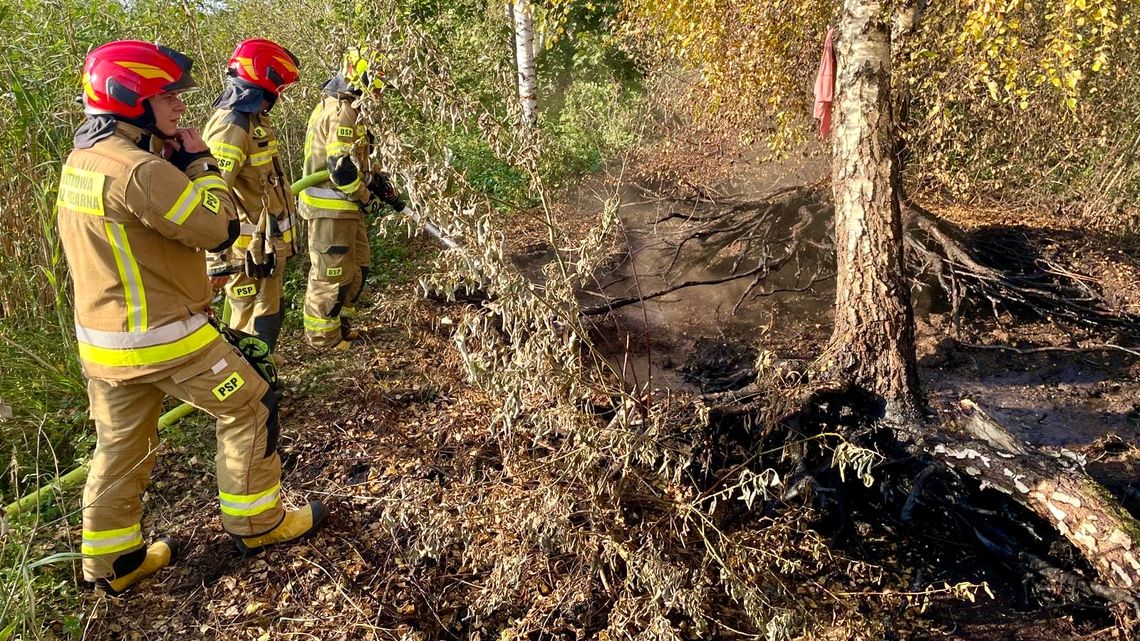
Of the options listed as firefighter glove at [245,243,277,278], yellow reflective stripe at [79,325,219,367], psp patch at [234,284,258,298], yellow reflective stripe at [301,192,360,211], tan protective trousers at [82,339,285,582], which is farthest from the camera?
yellow reflective stripe at [301,192,360,211]

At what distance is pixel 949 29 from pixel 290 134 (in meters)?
6.20

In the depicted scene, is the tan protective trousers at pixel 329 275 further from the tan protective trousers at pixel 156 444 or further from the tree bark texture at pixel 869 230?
the tree bark texture at pixel 869 230

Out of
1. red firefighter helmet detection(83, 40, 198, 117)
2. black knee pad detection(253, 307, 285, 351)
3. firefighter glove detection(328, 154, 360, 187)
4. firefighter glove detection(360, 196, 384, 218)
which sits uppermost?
red firefighter helmet detection(83, 40, 198, 117)

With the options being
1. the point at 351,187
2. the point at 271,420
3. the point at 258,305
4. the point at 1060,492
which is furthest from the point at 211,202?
the point at 1060,492

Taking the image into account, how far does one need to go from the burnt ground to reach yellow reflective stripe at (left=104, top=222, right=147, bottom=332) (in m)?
1.18

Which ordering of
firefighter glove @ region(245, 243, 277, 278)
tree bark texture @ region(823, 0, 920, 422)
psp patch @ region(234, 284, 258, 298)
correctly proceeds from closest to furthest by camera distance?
tree bark texture @ region(823, 0, 920, 422) < firefighter glove @ region(245, 243, 277, 278) < psp patch @ region(234, 284, 258, 298)

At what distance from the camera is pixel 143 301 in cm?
259

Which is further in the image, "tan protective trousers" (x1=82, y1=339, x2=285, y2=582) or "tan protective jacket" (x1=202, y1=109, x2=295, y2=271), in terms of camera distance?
"tan protective jacket" (x1=202, y1=109, x2=295, y2=271)

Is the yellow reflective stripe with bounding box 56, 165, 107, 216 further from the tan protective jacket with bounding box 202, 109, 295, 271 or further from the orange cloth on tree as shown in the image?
the orange cloth on tree

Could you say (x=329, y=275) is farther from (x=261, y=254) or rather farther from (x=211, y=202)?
(x=211, y=202)

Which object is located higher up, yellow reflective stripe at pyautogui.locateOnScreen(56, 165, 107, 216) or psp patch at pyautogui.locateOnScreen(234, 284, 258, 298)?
yellow reflective stripe at pyautogui.locateOnScreen(56, 165, 107, 216)

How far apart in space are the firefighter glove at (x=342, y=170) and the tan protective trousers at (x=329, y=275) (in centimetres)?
32

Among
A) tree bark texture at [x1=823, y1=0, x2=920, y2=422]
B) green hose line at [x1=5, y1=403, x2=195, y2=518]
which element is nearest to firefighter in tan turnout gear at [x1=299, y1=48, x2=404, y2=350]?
green hose line at [x1=5, y1=403, x2=195, y2=518]

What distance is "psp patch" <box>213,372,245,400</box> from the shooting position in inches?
109
